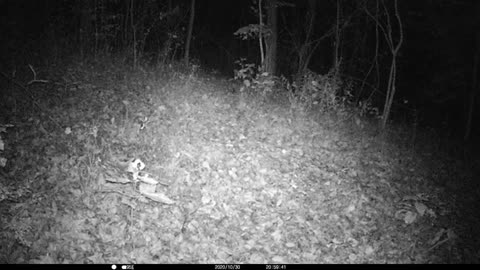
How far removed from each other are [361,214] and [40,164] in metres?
6.06

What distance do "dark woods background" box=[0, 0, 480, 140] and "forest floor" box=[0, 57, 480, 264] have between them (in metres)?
1.89

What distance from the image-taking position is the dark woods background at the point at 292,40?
9.90m

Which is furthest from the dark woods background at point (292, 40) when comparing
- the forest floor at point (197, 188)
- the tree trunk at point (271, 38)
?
the forest floor at point (197, 188)

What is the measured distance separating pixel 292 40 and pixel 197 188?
1074cm

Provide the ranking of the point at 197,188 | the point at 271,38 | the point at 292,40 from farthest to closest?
the point at 292,40
the point at 271,38
the point at 197,188

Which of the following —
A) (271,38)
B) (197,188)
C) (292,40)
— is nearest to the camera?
(197,188)

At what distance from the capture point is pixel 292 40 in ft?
47.8

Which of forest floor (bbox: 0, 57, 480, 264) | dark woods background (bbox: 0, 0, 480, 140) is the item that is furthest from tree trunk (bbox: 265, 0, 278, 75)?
forest floor (bbox: 0, 57, 480, 264)

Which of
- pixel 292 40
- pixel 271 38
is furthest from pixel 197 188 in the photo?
pixel 292 40

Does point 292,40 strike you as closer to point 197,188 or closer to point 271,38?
point 271,38

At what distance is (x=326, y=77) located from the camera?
10609mm

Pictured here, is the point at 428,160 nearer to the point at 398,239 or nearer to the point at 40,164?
the point at 398,239

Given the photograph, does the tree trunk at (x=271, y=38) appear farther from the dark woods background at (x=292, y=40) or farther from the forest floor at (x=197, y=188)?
the forest floor at (x=197, y=188)

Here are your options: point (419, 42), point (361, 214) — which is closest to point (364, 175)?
point (361, 214)
